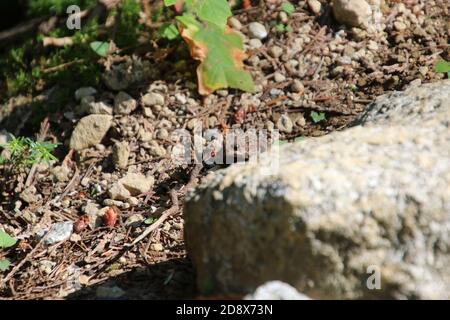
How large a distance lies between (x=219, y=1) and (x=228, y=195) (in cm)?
146

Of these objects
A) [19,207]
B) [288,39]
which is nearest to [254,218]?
[19,207]

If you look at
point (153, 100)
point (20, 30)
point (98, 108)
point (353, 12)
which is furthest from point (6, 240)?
point (353, 12)

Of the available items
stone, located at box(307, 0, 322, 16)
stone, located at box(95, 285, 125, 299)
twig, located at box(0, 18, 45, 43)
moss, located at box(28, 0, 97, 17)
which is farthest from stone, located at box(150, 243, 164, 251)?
twig, located at box(0, 18, 45, 43)

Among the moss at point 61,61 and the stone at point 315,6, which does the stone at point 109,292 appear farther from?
the stone at point 315,6

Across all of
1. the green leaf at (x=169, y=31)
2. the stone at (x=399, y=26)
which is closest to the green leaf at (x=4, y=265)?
the green leaf at (x=169, y=31)

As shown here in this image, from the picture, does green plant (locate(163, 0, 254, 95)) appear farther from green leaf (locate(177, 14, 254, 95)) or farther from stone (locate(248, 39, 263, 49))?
stone (locate(248, 39, 263, 49))

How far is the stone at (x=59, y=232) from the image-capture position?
321 cm

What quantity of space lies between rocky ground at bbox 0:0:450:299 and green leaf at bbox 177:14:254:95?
0.09 m

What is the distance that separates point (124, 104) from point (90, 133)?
0.25 m

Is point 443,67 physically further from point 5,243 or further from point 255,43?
point 5,243

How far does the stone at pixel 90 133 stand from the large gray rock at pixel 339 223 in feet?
4.96

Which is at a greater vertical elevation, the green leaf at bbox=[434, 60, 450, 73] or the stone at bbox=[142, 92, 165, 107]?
the green leaf at bbox=[434, 60, 450, 73]

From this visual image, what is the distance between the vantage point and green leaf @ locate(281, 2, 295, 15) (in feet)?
13.6

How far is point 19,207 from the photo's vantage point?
348 cm
